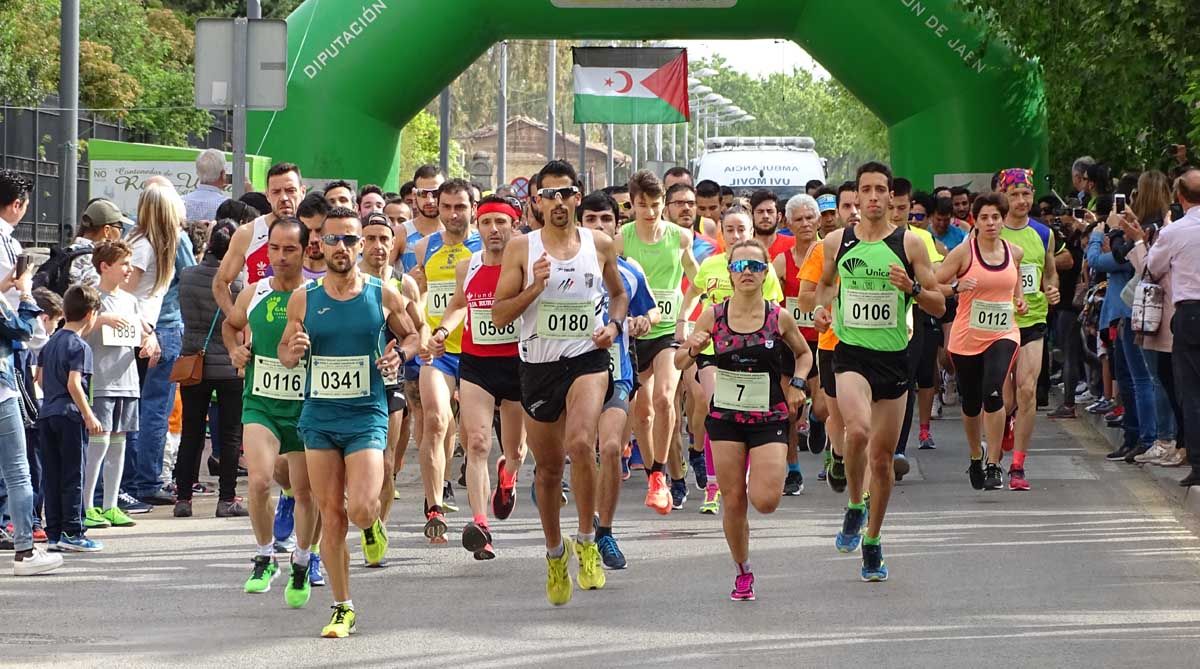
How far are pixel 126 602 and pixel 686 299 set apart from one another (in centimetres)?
447

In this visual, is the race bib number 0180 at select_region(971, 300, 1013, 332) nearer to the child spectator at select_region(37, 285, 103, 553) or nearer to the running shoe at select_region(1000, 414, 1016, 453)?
the running shoe at select_region(1000, 414, 1016, 453)

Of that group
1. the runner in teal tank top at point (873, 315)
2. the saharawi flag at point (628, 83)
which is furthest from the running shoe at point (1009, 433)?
the saharawi flag at point (628, 83)

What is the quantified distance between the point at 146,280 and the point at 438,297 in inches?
Answer: 78.9

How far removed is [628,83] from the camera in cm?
2439

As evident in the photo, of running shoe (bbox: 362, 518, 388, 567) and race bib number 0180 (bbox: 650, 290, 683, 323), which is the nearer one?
running shoe (bbox: 362, 518, 388, 567)

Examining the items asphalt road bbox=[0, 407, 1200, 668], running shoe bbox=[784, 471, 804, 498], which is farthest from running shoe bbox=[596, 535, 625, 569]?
running shoe bbox=[784, 471, 804, 498]

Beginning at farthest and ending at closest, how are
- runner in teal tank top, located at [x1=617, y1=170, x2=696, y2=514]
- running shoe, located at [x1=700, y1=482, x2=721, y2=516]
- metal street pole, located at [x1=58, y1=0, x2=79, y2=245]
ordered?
metal street pole, located at [x1=58, y1=0, x2=79, y2=245]
running shoe, located at [x1=700, y1=482, x2=721, y2=516]
runner in teal tank top, located at [x1=617, y1=170, x2=696, y2=514]

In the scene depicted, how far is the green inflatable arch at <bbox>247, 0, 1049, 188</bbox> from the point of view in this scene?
21.1m

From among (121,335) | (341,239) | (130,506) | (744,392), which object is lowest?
(130,506)

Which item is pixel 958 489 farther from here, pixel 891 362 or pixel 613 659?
pixel 613 659

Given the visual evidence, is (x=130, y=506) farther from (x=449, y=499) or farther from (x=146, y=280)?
(x=449, y=499)

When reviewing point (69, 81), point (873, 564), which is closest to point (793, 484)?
point (873, 564)

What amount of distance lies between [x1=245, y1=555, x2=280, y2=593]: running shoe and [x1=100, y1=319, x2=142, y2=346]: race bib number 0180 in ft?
8.96

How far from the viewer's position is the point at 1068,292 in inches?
748
